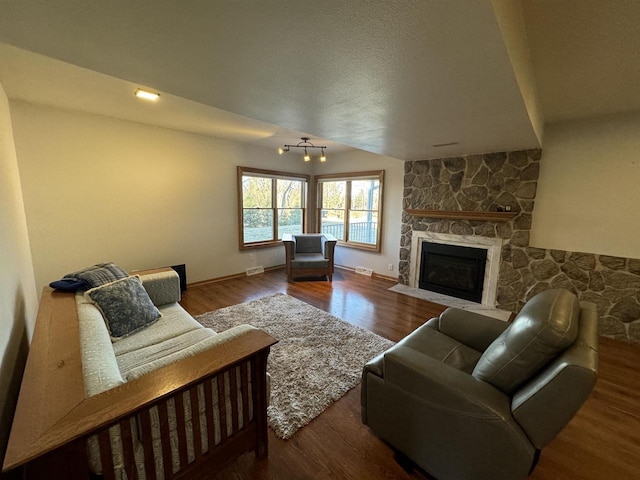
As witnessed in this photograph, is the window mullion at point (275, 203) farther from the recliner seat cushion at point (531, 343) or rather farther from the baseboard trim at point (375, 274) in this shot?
the recliner seat cushion at point (531, 343)

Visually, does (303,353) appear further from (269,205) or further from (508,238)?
(269,205)

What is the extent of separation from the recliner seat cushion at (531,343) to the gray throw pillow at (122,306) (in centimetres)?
225

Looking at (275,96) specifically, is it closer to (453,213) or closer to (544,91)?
(544,91)

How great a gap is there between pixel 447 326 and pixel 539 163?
2.59 meters

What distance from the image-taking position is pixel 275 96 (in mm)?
1713

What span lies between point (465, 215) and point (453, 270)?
869 mm

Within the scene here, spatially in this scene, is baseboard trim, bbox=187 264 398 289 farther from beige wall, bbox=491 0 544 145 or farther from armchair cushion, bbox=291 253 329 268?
beige wall, bbox=491 0 544 145

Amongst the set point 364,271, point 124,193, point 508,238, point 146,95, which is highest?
point 146,95

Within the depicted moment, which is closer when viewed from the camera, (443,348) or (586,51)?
(586,51)

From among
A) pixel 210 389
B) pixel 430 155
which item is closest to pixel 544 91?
pixel 430 155

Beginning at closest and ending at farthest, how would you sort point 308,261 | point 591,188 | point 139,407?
1. point 139,407
2. point 591,188
3. point 308,261

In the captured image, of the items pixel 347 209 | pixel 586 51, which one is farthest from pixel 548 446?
pixel 347 209

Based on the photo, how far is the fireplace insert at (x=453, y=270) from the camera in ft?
12.0

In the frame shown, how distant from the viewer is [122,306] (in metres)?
1.86
